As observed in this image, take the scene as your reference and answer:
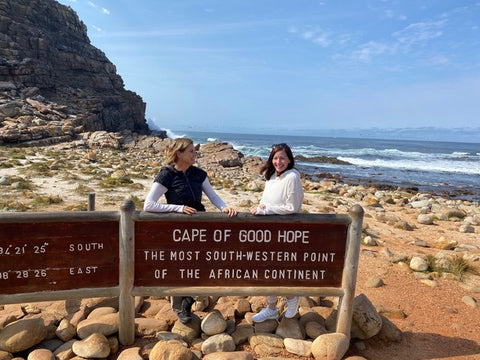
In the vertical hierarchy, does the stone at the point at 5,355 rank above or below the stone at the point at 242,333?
above

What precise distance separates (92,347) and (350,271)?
106 inches

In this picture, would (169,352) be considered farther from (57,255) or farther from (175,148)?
(175,148)

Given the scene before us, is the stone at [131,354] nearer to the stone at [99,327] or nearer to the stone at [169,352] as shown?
the stone at [169,352]

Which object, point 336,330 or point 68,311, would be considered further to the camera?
point 68,311

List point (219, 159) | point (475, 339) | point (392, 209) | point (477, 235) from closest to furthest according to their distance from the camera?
point (475, 339) < point (477, 235) < point (392, 209) < point (219, 159)

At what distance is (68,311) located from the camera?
13.9ft

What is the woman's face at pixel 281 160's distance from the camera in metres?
3.59

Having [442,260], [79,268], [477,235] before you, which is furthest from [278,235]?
[477,235]

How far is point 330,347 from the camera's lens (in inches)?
135

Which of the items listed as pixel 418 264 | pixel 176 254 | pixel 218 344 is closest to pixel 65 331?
pixel 176 254

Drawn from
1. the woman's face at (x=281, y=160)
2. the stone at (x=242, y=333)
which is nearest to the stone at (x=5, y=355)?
the stone at (x=242, y=333)

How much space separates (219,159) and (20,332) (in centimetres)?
3019

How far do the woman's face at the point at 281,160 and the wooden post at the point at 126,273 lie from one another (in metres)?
1.54

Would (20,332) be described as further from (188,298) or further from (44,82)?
(44,82)
